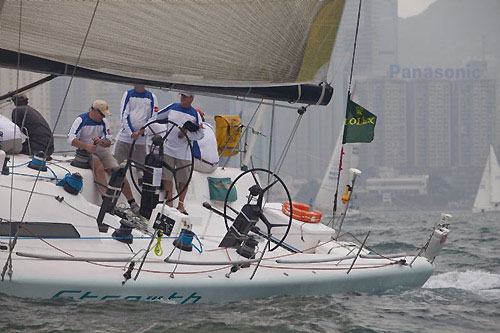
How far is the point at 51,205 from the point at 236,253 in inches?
56.7

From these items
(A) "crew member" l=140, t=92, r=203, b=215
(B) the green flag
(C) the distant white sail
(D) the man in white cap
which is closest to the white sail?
(B) the green flag

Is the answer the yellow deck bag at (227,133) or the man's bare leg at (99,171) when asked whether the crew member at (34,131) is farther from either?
the yellow deck bag at (227,133)

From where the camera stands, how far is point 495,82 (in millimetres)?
152875

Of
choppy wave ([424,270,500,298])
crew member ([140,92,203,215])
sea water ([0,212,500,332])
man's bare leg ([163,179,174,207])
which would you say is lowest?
choppy wave ([424,270,500,298])

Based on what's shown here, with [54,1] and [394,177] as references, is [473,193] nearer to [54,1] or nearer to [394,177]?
[394,177]

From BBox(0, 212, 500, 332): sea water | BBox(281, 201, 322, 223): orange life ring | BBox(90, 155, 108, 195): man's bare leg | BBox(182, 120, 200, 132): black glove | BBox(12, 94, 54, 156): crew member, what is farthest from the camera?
BBox(12, 94, 54, 156): crew member

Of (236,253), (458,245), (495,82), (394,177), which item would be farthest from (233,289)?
(495,82)

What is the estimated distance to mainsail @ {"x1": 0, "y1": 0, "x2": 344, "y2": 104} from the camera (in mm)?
6359

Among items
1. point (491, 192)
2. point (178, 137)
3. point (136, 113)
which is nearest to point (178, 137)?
point (178, 137)

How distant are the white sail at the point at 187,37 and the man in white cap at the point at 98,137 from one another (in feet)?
4.79

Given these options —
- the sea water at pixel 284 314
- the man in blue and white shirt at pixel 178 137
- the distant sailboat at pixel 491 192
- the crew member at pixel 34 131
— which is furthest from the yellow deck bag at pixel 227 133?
the distant sailboat at pixel 491 192

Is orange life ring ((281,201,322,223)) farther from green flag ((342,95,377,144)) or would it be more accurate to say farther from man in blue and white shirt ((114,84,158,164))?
man in blue and white shirt ((114,84,158,164))

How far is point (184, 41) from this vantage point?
266 inches

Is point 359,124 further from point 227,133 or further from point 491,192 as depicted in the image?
point 491,192
